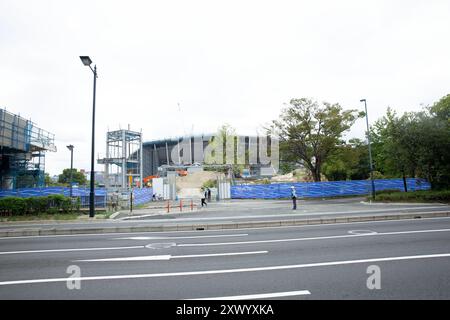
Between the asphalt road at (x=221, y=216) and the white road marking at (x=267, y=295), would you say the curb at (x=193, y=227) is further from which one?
the white road marking at (x=267, y=295)

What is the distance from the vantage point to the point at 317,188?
30.8m

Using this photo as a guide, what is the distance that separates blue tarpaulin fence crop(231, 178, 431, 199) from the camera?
30.8 meters

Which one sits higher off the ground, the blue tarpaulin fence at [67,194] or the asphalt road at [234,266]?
the blue tarpaulin fence at [67,194]

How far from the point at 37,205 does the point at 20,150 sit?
44.4ft

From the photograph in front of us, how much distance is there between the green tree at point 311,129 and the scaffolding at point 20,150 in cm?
2756

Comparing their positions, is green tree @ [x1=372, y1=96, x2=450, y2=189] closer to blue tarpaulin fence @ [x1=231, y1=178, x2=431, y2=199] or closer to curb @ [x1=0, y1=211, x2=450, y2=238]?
blue tarpaulin fence @ [x1=231, y1=178, x2=431, y2=199]

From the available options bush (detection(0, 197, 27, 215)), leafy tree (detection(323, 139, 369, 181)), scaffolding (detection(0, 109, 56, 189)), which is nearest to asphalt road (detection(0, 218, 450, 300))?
bush (detection(0, 197, 27, 215))

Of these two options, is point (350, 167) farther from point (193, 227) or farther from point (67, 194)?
point (67, 194)

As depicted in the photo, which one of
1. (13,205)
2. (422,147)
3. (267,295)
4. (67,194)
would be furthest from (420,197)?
(13,205)

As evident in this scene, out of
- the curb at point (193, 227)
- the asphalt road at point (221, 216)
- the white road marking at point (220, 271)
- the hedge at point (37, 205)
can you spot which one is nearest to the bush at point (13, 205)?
the hedge at point (37, 205)

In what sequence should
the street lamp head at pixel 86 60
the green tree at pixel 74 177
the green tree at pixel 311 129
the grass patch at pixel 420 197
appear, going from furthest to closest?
the green tree at pixel 74 177
the green tree at pixel 311 129
the grass patch at pixel 420 197
the street lamp head at pixel 86 60

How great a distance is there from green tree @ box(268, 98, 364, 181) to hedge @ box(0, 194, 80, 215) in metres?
23.9

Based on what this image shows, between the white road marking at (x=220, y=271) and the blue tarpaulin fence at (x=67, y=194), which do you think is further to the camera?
the blue tarpaulin fence at (x=67, y=194)

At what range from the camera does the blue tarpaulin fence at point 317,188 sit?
101 feet
